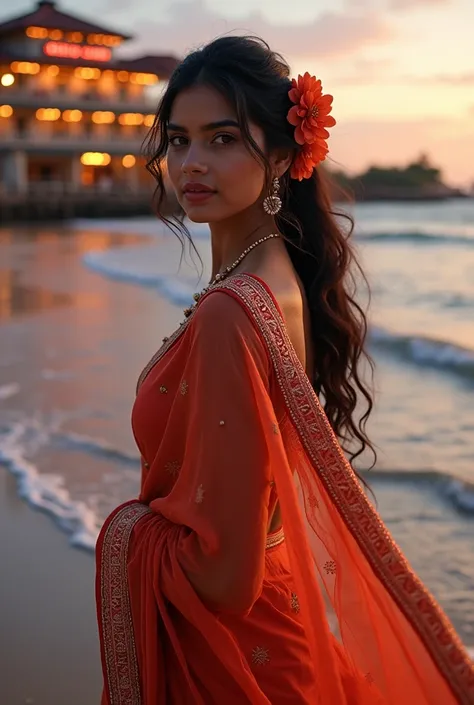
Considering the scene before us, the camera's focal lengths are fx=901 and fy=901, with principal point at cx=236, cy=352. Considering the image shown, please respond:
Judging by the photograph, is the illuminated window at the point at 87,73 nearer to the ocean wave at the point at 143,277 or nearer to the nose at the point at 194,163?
the ocean wave at the point at 143,277

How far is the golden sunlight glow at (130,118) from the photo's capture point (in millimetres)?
45094

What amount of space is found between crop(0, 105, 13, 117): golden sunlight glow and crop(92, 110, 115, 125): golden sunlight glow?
169 inches

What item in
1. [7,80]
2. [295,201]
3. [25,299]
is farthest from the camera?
[7,80]

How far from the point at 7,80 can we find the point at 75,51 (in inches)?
226

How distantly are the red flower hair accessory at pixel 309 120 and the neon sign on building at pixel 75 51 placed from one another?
4348cm

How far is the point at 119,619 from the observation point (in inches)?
64.4

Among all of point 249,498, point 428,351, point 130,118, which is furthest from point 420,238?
point 130,118

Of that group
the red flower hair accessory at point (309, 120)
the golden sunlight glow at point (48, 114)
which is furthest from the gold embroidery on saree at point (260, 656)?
the golden sunlight glow at point (48, 114)

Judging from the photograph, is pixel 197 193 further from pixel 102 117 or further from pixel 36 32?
pixel 102 117

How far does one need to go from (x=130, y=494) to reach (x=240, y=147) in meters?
2.91

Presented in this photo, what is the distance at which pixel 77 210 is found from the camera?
37.5m

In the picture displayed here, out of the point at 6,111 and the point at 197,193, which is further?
the point at 6,111

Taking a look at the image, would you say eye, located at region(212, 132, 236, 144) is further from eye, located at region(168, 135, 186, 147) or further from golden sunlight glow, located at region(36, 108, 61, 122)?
golden sunlight glow, located at region(36, 108, 61, 122)

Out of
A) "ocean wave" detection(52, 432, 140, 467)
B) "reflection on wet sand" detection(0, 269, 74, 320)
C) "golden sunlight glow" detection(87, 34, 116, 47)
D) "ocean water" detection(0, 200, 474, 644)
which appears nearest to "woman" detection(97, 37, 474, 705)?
"ocean water" detection(0, 200, 474, 644)
